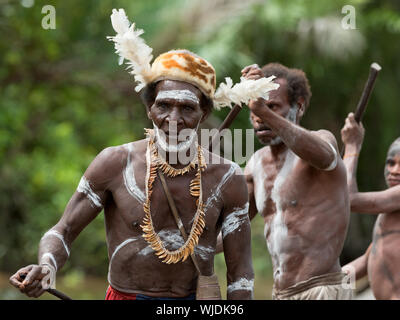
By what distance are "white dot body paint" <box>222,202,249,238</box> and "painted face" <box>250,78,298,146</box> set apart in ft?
3.73

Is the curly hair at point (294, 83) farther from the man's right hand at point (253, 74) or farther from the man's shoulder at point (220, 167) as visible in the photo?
the man's shoulder at point (220, 167)

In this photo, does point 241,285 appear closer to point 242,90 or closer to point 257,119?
point 242,90

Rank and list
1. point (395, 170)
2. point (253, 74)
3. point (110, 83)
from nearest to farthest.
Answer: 1. point (253, 74)
2. point (395, 170)
3. point (110, 83)

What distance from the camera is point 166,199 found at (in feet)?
10.2

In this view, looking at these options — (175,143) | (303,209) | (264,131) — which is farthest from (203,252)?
(264,131)

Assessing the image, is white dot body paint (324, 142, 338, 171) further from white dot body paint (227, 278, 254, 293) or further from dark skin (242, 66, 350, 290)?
white dot body paint (227, 278, 254, 293)

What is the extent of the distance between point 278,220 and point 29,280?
1.91 m

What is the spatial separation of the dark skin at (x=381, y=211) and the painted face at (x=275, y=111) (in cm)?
55

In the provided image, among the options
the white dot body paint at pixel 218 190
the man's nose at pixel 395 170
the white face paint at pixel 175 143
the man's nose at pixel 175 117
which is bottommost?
the man's nose at pixel 395 170

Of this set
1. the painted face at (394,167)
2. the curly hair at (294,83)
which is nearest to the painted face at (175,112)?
the curly hair at (294,83)

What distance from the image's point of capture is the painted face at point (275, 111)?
4.25 m

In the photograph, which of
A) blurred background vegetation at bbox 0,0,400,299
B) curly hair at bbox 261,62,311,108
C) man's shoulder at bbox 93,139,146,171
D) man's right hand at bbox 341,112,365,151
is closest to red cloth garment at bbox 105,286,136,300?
man's shoulder at bbox 93,139,146,171
